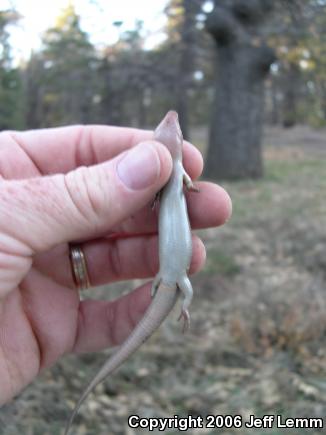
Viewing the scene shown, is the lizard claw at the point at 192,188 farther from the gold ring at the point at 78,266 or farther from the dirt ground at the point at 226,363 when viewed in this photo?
the dirt ground at the point at 226,363

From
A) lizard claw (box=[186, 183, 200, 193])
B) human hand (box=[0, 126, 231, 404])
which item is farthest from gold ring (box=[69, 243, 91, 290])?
lizard claw (box=[186, 183, 200, 193])

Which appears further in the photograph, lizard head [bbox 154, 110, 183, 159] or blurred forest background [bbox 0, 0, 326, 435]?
blurred forest background [bbox 0, 0, 326, 435]

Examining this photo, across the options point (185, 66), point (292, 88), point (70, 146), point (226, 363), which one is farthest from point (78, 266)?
point (292, 88)

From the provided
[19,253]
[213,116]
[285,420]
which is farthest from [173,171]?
[213,116]

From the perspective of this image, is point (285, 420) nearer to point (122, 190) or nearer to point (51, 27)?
point (122, 190)

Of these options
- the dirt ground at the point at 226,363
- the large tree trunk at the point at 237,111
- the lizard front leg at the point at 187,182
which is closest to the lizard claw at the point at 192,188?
the lizard front leg at the point at 187,182

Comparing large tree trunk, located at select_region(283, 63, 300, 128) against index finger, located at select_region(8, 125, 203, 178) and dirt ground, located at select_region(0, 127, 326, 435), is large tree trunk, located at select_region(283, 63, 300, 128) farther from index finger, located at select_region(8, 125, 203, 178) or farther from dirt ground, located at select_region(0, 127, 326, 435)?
index finger, located at select_region(8, 125, 203, 178)
